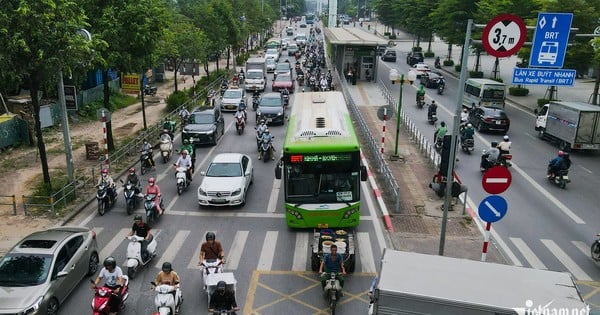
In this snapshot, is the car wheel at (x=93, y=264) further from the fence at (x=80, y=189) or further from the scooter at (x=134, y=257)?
the fence at (x=80, y=189)

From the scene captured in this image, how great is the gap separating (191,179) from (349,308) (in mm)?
10959

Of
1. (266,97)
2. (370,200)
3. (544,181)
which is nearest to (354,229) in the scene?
(370,200)

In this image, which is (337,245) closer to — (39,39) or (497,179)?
(497,179)

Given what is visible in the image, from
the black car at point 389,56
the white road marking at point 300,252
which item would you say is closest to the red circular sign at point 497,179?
the white road marking at point 300,252

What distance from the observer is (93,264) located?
42.4 ft

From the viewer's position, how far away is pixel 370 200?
60.7 ft

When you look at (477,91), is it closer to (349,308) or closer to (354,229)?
(354,229)

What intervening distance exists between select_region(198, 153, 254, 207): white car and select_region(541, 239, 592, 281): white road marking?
10023mm

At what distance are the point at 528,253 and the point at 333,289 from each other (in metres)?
7.05

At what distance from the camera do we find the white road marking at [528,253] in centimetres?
1398

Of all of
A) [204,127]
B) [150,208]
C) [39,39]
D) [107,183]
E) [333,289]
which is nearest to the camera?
[333,289]

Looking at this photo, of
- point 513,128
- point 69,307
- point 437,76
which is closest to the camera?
point 69,307

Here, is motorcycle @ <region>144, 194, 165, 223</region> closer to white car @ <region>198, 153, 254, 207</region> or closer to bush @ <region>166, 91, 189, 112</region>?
white car @ <region>198, 153, 254, 207</region>

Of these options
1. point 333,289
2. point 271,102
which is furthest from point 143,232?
point 271,102
